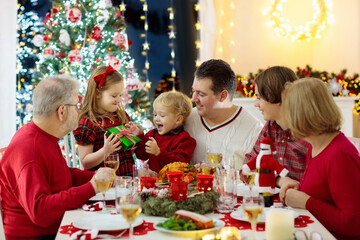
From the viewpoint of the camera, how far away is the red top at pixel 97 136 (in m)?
2.82

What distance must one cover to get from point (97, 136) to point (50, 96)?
87cm

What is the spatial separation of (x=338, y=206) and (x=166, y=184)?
0.88 m

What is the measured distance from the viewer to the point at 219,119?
3.11m

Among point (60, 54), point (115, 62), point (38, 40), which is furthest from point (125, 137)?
point (38, 40)

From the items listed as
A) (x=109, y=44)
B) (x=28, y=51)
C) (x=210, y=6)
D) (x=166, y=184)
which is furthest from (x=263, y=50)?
(x=166, y=184)

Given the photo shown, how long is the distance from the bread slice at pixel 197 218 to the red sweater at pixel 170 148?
130 centimetres

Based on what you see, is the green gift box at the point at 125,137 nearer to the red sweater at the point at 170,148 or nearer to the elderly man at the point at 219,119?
the red sweater at the point at 170,148

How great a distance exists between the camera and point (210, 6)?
6.73m

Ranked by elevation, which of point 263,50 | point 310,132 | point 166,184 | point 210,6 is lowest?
point 166,184

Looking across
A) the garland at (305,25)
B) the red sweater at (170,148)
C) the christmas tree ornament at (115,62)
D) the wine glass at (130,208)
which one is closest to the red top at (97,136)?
the red sweater at (170,148)

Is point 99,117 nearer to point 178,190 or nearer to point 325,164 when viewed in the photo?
point 178,190

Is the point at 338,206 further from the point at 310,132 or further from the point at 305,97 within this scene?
the point at 305,97

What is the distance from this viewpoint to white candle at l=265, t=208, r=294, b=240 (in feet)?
4.62

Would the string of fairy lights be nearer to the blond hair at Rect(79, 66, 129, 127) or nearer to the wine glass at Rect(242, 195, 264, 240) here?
the blond hair at Rect(79, 66, 129, 127)
